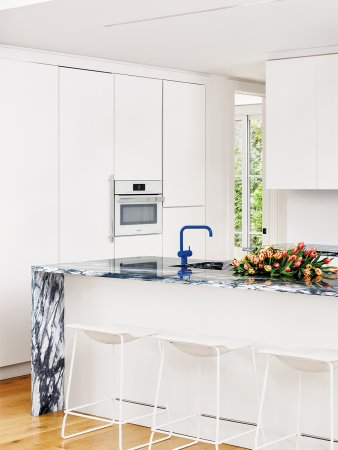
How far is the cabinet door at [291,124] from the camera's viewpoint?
667 cm

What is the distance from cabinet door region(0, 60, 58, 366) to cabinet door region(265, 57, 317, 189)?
1704mm

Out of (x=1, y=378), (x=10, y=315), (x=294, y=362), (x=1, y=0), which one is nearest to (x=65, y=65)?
(x=1, y=0)

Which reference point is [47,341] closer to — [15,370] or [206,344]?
[15,370]

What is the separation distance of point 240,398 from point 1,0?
8.94 feet

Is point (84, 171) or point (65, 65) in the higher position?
point (65, 65)

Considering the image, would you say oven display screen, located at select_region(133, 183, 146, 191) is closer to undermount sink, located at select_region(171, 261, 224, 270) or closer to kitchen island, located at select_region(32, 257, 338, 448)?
kitchen island, located at select_region(32, 257, 338, 448)

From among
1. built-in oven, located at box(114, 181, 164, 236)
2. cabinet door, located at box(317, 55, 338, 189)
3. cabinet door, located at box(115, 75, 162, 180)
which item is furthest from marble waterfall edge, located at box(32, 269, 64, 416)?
cabinet door, located at box(317, 55, 338, 189)

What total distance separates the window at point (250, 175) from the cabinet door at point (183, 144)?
1.74m

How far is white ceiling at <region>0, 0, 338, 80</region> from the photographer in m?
5.01

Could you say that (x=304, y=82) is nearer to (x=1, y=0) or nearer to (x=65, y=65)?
(x=65, y=65)

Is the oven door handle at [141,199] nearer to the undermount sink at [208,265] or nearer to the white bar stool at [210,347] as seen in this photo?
the undermount sink at [208,265]

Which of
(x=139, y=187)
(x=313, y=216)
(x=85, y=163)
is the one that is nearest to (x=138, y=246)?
(x=139, y=187)

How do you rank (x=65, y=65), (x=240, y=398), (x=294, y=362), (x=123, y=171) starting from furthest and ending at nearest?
(x=123, y=171), (x=65, y=65), (x=240, y=398), (x=294, y=362)

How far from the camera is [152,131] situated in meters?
7.33
